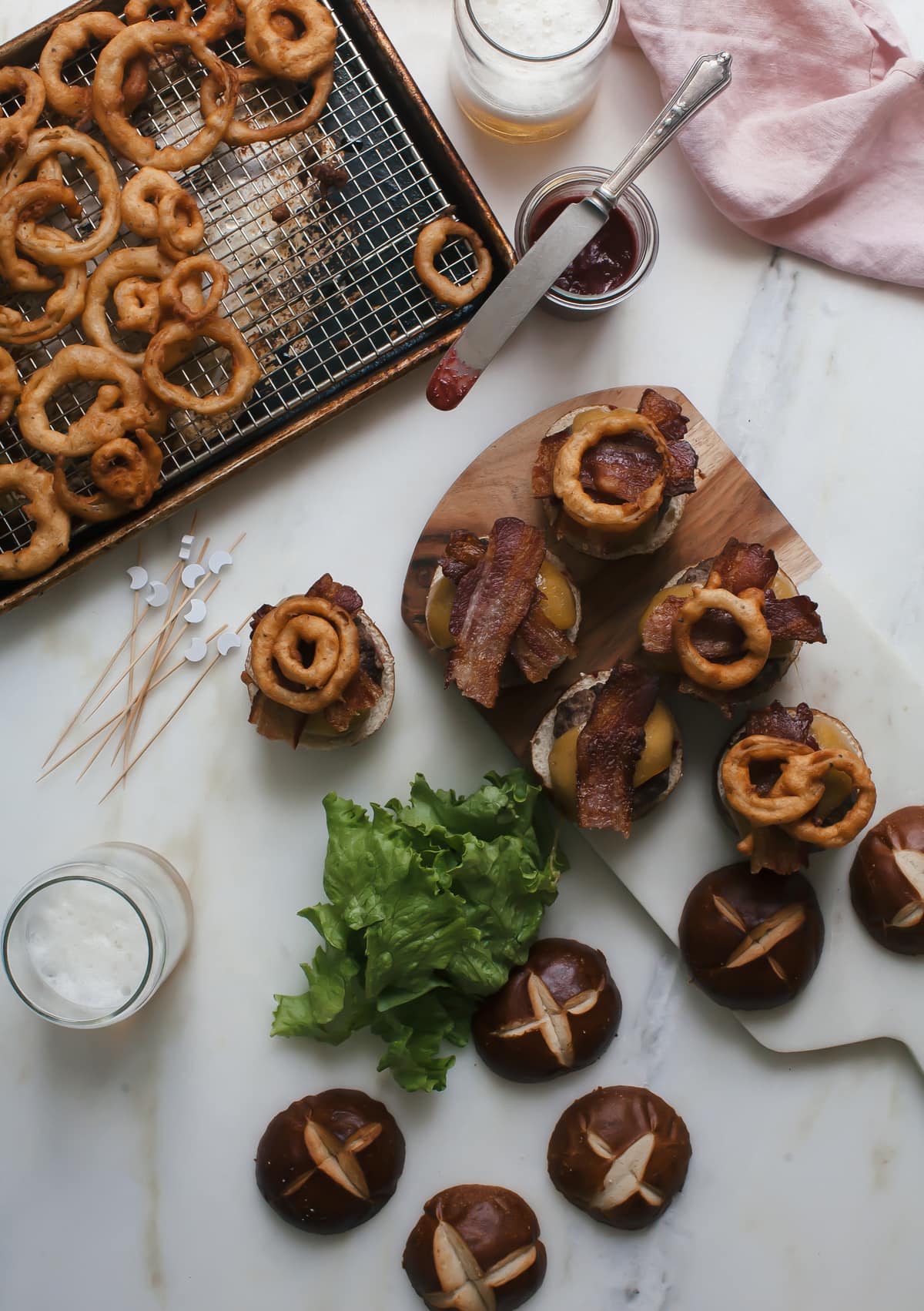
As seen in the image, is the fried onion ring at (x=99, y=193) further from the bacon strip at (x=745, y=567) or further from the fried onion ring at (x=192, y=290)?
the bacon strip at (x=745, y=567)

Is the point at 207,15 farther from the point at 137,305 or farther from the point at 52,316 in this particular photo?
the point at 52,316

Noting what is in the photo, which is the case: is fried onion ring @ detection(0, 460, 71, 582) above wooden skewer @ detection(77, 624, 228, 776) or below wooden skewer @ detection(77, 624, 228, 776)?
above

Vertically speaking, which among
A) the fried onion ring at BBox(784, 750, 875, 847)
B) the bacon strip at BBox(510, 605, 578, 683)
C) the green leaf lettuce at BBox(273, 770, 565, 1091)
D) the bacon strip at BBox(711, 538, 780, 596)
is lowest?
the fried onion ring at BBox(784, 750, 875, 847)

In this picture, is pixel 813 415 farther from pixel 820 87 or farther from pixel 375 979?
pixel 375 979

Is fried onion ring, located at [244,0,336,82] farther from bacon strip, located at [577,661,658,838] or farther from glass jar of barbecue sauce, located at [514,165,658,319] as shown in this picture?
bacon strip, located at [577,661,658,838]

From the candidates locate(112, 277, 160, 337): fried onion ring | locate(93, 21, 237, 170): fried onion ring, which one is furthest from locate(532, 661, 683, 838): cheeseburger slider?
locate(93, 21, 237, 170): fried onion ring

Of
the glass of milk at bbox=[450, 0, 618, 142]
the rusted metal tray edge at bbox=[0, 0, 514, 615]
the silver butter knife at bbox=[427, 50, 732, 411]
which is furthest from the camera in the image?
the rusted metal tray edge at bbox=[0, 0, 514, 615]
